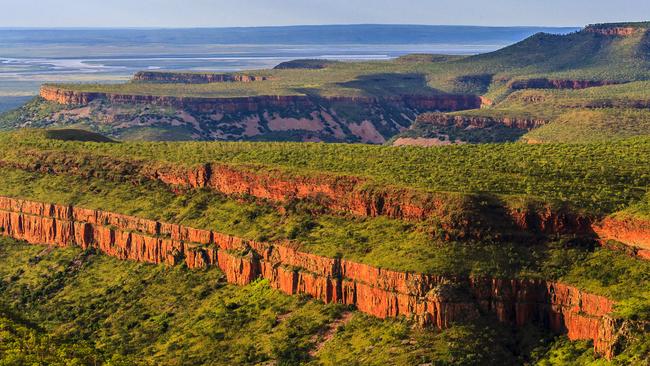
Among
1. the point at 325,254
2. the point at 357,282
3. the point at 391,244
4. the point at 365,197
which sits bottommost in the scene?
the point at 357,282

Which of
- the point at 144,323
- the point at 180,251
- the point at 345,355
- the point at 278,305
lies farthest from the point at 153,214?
the point at 345,355

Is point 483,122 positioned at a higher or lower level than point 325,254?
lower

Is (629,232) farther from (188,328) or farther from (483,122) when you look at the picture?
(483,122)

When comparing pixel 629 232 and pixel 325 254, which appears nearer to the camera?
pixel 629 232

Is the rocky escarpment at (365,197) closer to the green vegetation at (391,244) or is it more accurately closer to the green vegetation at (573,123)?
the green vegetation at (391,244)

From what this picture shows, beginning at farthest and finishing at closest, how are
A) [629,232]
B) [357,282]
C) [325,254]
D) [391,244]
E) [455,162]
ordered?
1. [455,162]
2. [325,254]
3. [391,244]
4. [357,282]
5. [629,232]

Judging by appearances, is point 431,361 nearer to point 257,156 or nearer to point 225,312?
point 225,312

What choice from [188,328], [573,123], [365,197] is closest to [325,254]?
[365,197]
